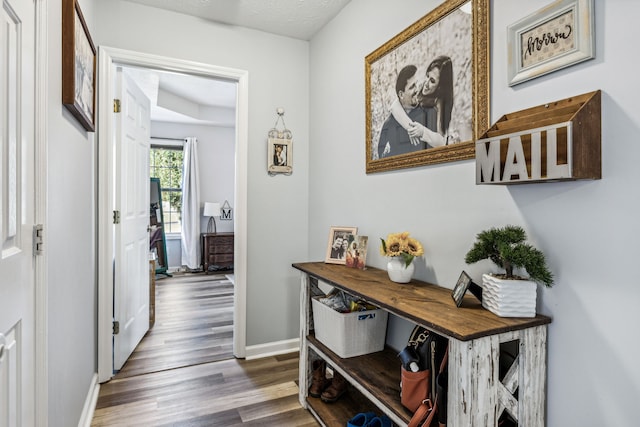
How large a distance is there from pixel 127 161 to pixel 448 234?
2.28m

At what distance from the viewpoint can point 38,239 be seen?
1109mm

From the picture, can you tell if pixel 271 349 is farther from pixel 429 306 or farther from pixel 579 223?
pixel 579 223

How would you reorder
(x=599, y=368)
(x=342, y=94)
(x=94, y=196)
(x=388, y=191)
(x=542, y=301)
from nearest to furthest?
(x=599, y=368) → (x=542, y=301) → (x=388, y=191) → (x=94, y=196) → (x=342, y=94)

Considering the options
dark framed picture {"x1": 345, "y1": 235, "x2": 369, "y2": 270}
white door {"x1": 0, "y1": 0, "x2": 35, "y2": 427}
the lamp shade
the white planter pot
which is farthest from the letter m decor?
the lamp shade

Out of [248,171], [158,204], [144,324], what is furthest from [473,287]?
[158,204]

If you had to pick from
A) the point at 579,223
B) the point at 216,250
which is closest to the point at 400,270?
the point at 579,223

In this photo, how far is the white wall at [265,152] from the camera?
2594 millimetres

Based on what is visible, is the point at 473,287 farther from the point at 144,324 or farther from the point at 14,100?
the point at 144,324

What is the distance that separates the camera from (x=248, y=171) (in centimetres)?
273

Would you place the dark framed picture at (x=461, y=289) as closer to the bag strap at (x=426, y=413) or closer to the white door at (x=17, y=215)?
the bag strap at (x=426, y=413)

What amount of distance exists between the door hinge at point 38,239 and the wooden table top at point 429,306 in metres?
1.14

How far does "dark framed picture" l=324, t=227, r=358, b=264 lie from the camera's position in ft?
7.32

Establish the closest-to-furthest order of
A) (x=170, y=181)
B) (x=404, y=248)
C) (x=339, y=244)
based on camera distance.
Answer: (x=404, y=248) < (x=339, y=244) < (x=170, y=181)

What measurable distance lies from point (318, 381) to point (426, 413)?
3.15 feet
